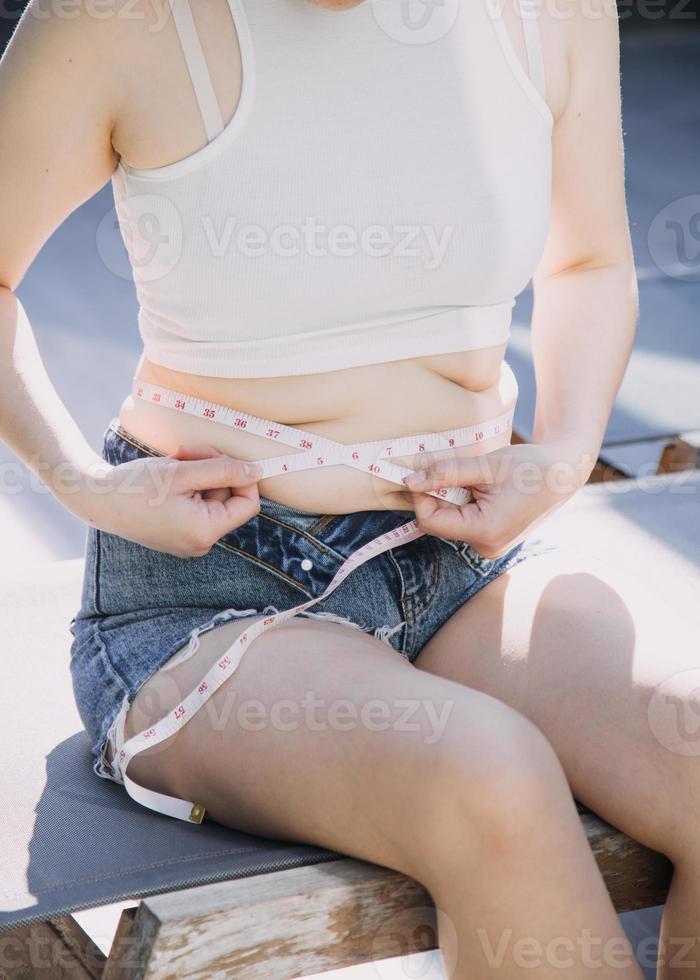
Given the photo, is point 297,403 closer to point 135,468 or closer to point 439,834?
point 135,468

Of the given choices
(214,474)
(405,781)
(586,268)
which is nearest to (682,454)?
(586,268)

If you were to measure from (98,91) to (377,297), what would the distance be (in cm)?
31

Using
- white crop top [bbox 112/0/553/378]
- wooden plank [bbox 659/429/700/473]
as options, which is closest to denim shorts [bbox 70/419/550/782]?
white crop top [bbox 112/0/553/378]

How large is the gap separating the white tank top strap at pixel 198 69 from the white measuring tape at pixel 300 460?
0.25 m

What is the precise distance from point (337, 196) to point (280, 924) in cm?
65

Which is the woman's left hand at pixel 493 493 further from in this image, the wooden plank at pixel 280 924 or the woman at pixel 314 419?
the wooden plank at pixel 280 924

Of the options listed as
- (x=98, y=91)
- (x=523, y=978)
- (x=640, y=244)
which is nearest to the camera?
(x=523, y=978)

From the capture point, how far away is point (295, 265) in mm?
1144

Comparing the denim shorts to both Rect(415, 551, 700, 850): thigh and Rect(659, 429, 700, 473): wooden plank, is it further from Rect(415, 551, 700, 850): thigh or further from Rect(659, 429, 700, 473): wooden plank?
Rect(659, 429, 700, 473): wooden plank

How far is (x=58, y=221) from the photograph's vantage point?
1.18 metres

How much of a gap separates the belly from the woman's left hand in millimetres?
39

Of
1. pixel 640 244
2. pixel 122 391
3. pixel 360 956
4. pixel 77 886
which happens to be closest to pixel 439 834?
pixel 360 956

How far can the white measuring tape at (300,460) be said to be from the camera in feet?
3.75

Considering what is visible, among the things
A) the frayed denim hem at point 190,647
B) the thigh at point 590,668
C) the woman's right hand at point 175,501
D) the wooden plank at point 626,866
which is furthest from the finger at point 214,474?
the wooden plank at point 626,866
